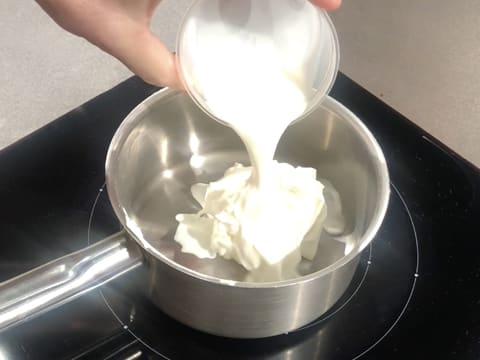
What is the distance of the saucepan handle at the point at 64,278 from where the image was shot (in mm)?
629

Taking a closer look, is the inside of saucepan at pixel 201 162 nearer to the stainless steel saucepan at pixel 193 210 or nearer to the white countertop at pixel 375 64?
the stainless steel saucepan at pixel 193 210

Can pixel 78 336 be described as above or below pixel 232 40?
below

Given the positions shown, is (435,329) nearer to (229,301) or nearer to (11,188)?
(229,301)

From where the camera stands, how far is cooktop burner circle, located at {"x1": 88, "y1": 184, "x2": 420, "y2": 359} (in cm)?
72

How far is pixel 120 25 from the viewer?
0.61 metres

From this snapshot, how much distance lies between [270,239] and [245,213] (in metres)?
0.05

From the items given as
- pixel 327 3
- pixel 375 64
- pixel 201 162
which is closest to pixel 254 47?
pixel 327 3

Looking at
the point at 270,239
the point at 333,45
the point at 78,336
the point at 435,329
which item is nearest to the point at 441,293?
the point at 435,329

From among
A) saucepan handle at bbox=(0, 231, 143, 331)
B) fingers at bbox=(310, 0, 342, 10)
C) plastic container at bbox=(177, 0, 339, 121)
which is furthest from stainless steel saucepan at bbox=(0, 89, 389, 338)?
fingers at bbox=(310, 0, 342, 10)

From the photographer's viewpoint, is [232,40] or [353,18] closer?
[232,40]

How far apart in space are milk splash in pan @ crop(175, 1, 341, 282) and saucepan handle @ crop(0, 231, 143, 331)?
14 centimetres

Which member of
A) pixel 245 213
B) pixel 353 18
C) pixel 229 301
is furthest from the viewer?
pixel 353 18

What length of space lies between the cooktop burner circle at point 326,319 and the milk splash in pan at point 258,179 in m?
0.07

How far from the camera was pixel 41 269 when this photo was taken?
64 centimetres
